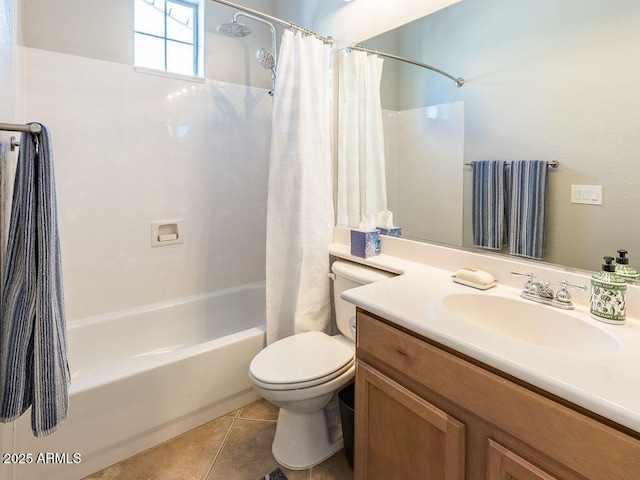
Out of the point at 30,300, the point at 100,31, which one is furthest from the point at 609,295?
the point at 100,31

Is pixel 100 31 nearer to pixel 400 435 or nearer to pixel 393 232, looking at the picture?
pixel 393 232

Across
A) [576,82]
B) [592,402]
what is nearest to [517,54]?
[576,82]

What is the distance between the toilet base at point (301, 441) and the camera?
1.49m

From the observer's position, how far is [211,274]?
2.43 meters

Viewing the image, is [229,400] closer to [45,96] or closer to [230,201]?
[230,201]

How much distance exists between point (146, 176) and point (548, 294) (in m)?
2.13

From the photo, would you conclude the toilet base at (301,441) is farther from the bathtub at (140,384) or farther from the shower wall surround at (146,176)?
the shower wall surround at (146,176)

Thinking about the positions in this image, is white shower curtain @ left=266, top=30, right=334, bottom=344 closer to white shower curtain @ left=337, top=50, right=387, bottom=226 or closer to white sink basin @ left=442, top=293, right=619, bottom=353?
white shower curtain @ left=337, top=50, right=387, bottom=226

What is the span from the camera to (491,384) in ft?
2.51

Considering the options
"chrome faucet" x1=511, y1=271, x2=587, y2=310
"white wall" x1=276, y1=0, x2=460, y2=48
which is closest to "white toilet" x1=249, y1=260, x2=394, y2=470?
"chrome faucet" x1=511, y1=271, x2=587, y2=310

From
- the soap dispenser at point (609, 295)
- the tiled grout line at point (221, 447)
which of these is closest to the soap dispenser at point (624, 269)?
the soap dispenser at point (609, 295)

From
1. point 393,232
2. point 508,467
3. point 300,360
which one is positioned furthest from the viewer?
point 393,232

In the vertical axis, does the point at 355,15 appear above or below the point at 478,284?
above

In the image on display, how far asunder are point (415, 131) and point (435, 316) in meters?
1.02
